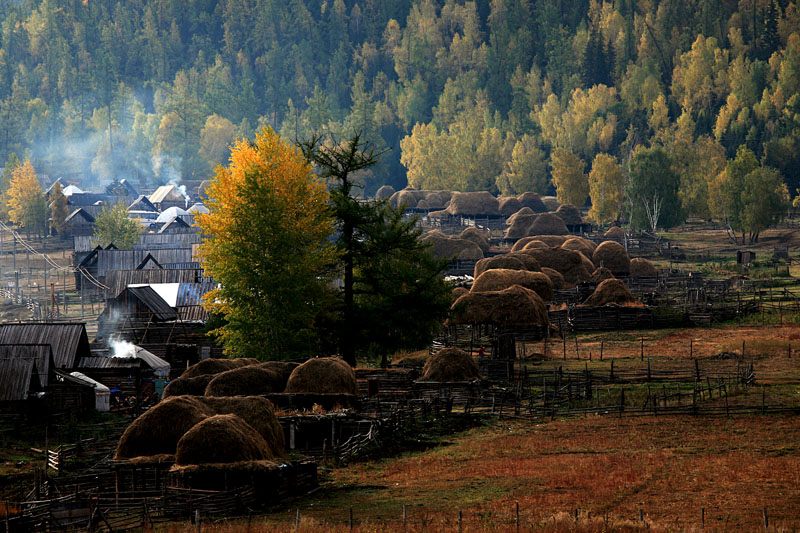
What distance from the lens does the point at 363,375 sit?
4297 centimetres

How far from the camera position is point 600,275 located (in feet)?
248

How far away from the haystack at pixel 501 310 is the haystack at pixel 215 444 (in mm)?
26508

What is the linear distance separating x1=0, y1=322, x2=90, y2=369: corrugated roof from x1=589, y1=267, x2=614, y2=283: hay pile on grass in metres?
40.3

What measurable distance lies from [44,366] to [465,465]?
62.2ft

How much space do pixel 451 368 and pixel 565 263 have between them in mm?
35170

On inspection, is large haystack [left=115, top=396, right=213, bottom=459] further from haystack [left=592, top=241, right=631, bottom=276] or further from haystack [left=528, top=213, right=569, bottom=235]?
haystack [left=528, top=213, right=569, bottom=235]

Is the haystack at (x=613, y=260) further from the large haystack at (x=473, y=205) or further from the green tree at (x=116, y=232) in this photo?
the green tree at (x=116, y=232)

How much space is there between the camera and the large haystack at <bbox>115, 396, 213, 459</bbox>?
2812 cm

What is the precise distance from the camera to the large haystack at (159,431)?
2812 cm

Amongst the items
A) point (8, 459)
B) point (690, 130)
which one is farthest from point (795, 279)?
point (690, 130)

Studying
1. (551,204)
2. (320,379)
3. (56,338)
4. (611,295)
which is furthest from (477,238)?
(320,379)

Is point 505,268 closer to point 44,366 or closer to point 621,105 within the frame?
point 44,366

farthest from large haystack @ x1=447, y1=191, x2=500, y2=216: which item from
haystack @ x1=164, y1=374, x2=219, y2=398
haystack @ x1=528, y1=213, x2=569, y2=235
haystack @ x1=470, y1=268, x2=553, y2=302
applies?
haystack @ x1=164, y1=374, x2=219, y2=398

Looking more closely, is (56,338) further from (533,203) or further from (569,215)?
(533,203)
